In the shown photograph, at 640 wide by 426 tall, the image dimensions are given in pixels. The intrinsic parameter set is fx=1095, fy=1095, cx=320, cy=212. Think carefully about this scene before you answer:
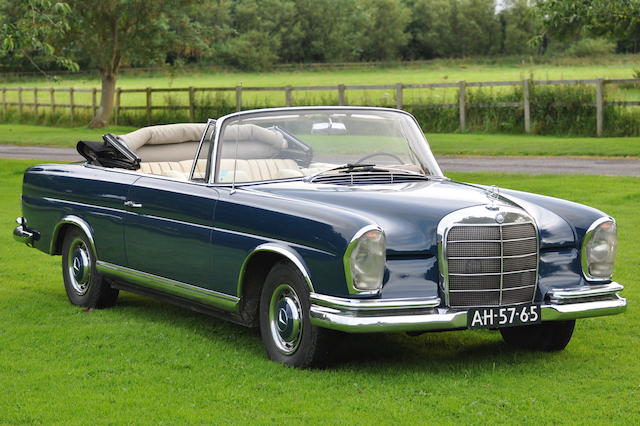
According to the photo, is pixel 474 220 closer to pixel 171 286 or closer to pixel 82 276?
pixel 171 286

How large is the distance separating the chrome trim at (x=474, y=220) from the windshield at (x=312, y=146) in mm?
1154

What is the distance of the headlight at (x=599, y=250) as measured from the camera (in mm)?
6715

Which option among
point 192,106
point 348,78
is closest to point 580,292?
point 192,106

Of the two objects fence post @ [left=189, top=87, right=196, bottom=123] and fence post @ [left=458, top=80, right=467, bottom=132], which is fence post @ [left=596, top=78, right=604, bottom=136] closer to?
fence post @ [left=458, top=80, right=467, bottom=132]

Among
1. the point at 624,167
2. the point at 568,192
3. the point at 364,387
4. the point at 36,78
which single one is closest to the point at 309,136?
the point at 364,387

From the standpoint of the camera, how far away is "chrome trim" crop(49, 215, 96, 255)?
27.9 feet

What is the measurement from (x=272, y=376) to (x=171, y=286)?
1.51m

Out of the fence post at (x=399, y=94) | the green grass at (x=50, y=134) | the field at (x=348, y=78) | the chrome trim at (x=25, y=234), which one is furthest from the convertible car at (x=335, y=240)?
the field at (x=348, y=78)

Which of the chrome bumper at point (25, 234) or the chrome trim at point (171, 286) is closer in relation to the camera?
the chrome trim at point (171, 286)

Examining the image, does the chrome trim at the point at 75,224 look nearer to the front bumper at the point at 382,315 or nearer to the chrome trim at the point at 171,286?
the chrome trim at the point at 171,286

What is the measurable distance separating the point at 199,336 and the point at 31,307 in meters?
1.86

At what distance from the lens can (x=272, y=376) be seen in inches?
250

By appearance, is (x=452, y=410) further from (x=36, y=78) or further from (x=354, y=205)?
(x=36, y=78)

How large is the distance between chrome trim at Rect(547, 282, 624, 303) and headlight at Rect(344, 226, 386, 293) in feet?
3.80
